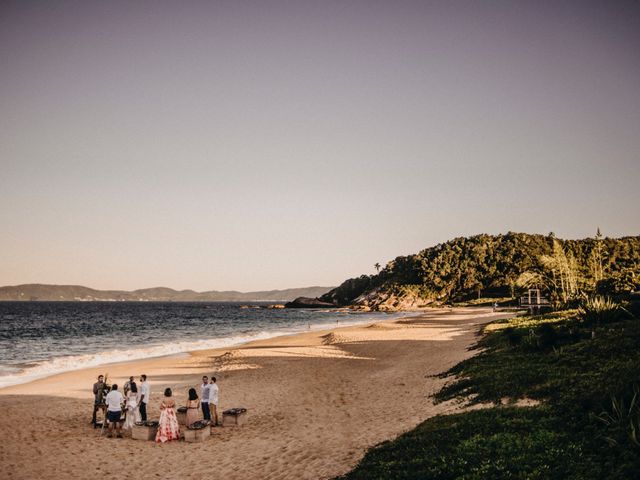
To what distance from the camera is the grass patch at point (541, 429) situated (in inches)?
305

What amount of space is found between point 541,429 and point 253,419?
33.1ft

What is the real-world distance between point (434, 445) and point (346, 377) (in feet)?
44.2

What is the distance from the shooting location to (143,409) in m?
15.8

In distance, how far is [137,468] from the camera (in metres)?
11.6

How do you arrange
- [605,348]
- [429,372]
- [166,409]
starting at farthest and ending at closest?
[429,372]
[605,348]
[166,409]

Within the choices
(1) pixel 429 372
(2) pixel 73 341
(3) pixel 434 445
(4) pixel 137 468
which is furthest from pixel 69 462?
(2) pixel 73 341

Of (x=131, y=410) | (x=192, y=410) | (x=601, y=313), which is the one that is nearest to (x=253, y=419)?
(x=192, y=410)

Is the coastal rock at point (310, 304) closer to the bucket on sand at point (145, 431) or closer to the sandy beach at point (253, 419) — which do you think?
the sandy beach at point (253, 419)

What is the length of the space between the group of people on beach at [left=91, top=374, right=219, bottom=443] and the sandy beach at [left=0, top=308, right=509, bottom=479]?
0.56 meters

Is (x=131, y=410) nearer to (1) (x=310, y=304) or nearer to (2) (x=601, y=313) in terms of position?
(2) (x=601, y=313)

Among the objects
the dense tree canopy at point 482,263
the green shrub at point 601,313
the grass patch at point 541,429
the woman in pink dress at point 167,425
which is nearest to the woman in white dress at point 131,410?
the woman in pink dress at point 167,425

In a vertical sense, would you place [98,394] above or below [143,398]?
above

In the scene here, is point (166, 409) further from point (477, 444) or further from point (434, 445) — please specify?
point (477, 444)

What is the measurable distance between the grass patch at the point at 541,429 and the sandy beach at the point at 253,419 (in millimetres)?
1613
